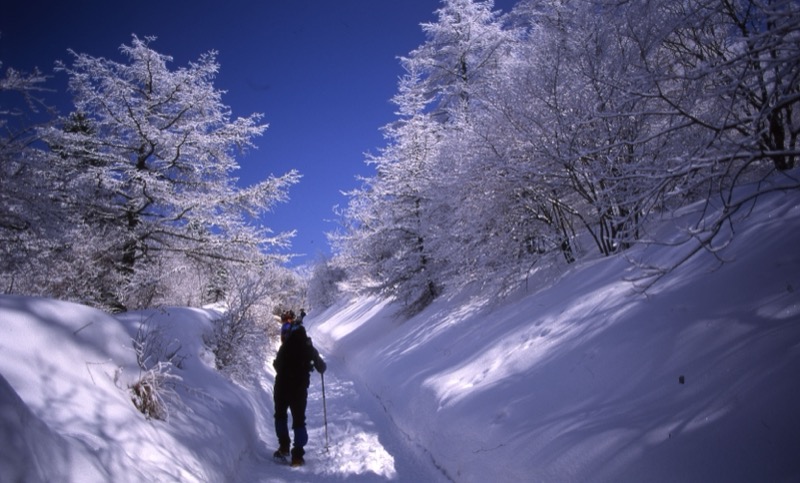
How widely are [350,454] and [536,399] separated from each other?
2.71m

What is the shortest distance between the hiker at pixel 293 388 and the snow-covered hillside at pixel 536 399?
0.35 m

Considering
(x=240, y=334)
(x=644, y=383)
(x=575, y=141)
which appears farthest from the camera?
(x=240, y=334)

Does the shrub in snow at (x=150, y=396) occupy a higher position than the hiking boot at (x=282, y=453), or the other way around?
the shrub in snow at (x=150, y=396)

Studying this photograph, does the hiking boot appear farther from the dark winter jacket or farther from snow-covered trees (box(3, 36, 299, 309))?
snow-covered trees (box(3, 36, 299, 309))

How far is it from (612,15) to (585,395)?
4298mm

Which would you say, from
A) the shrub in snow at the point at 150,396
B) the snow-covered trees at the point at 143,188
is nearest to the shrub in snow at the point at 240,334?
the snow-covered trees at the point at 143,188

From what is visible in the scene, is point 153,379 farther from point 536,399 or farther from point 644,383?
point 644,383

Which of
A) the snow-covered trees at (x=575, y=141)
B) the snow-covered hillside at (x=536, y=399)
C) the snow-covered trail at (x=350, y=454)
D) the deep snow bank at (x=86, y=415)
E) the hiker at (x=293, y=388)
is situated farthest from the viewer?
the hiker at (x=293, y=388)

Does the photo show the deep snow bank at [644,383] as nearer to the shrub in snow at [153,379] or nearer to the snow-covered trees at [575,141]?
the snow-covered trees at [575,141]

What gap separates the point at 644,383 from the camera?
323 centimetres

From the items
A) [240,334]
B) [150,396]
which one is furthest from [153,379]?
[240,334]

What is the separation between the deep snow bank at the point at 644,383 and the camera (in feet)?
7.94

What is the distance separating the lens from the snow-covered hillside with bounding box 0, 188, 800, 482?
7.75 ft

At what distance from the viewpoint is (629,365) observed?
3.54 m
